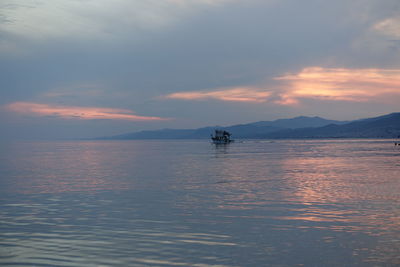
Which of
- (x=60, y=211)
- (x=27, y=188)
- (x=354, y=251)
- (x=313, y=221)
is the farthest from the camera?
(x=27, y=188)

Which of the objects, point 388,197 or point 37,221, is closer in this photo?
point 37,221

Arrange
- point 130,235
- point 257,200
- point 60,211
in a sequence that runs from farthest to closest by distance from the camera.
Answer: point 257,200 < point 60,211 < point 130,235

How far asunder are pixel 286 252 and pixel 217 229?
4439 mm

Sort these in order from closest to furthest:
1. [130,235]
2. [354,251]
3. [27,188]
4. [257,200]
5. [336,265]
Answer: [336,265], [354,251], [130,235], [257,200], [27,188]

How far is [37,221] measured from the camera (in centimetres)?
2017

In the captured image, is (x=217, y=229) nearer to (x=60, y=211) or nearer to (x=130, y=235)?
(x=130, y=235)

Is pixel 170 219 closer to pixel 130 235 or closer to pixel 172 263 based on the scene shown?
pixel 130 235

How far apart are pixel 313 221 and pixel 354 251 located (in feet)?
17.6

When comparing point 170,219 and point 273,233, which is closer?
point 273,233

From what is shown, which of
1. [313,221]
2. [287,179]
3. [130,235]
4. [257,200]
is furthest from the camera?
[287,179]

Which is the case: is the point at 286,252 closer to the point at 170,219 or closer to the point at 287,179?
the point at 170,219

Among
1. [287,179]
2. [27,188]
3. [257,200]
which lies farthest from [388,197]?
[27,188]

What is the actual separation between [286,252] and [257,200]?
12182mm

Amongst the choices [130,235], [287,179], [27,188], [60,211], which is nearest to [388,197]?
[287,179]
